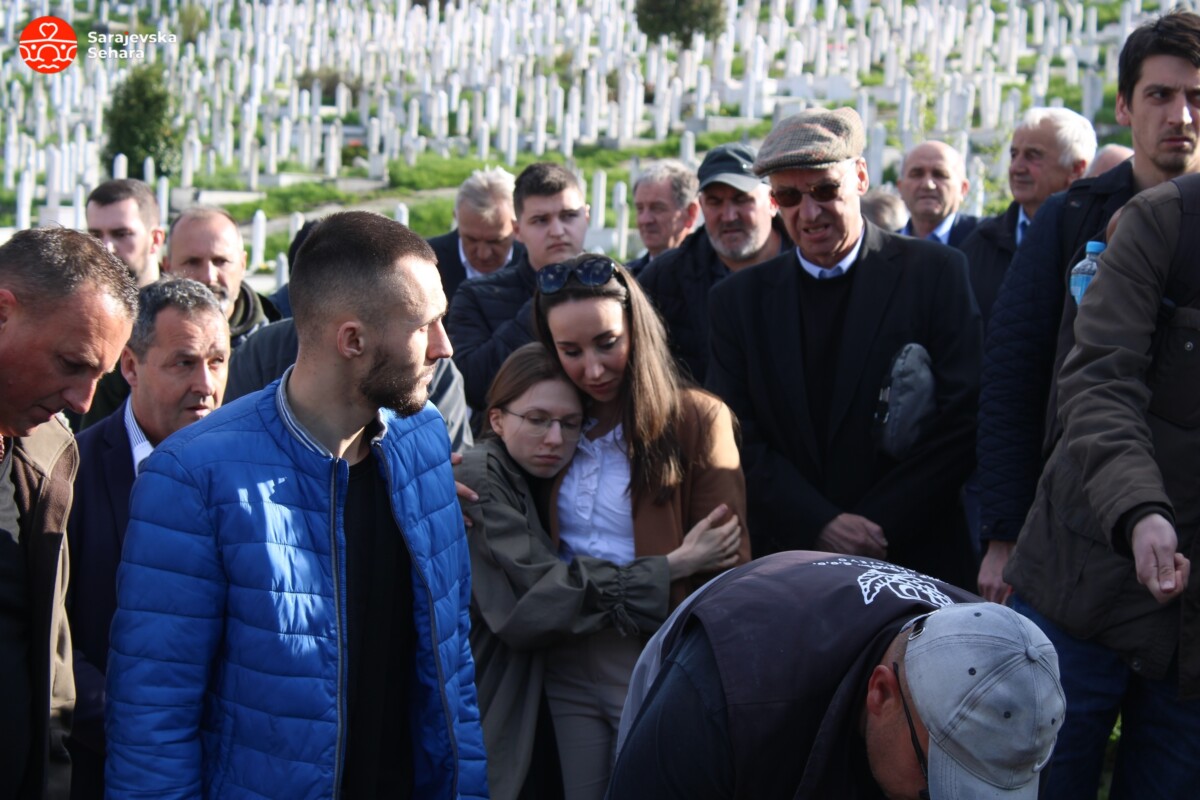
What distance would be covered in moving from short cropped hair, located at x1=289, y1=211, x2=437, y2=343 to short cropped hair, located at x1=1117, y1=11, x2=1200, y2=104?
2.21 metres

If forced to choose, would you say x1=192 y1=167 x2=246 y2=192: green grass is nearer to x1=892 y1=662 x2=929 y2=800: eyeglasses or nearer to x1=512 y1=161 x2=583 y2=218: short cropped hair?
x1=512 y1=161 x2=583 y2=218: short cropped hair

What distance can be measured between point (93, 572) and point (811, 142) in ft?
8.14

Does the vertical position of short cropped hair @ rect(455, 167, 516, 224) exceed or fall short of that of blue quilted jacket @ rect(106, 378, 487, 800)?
it exceeds it

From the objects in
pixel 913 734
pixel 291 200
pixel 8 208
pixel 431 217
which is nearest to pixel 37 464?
pixel 913 734

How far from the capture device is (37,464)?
2803 mm

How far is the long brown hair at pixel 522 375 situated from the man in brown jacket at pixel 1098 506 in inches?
60.3

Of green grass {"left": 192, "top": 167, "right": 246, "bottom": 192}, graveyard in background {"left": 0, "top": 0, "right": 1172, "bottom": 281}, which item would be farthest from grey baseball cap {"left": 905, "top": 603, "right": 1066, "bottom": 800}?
green grass {"left": 192, "top": 167, "right": 246, "bottom": 192}

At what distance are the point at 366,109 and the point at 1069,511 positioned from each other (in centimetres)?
2141

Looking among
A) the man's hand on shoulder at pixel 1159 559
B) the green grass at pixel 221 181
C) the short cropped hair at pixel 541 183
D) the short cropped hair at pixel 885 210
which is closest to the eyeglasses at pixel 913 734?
the man's hand on shoulder at pixel 1159 559

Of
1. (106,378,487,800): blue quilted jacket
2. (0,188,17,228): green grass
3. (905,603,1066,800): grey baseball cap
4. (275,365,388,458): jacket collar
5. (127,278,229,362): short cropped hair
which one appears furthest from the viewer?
(0,188,17,228): green grass

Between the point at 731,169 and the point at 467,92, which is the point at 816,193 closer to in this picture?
the point at 731,169

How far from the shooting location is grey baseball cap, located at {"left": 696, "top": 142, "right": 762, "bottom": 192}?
517 cm

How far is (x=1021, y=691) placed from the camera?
2090 millimetres

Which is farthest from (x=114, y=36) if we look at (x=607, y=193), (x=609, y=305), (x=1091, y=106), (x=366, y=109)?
(x=609, y=305)
